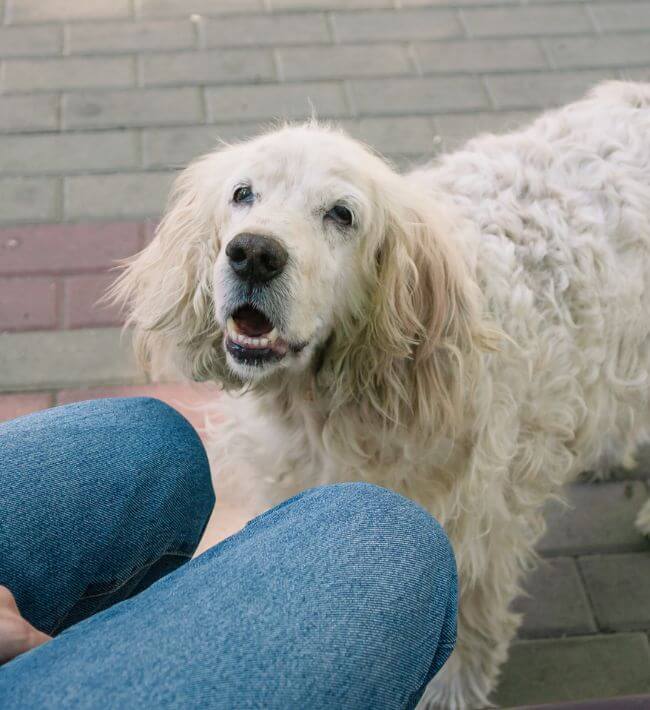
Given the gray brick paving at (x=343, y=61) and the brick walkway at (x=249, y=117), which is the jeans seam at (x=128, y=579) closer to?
the brick walkway at (x=249, y=117)

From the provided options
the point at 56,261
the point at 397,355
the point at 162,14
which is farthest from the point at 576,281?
the point at 162,14

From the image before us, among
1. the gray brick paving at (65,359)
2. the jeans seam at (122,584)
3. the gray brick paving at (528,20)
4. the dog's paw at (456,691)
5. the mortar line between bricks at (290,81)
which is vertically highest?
the gray brick paving at (528,20)

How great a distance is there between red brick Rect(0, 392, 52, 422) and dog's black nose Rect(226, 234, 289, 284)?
51.3 inches

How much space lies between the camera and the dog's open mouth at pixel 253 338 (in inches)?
71.9

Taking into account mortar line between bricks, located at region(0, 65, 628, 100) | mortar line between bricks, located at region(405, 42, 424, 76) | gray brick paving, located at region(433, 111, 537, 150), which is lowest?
gray brick paving, located at region(433, 111, 537, 150)

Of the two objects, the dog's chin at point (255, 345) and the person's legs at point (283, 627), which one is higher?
the dog's chin at point (255, 345)

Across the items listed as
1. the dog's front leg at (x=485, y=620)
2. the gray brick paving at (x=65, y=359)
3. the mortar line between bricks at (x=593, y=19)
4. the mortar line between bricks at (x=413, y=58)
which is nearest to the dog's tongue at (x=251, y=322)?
the dog's front leg at (x=485, y=620)

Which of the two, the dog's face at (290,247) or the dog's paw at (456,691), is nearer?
the dog's face at (290,247)

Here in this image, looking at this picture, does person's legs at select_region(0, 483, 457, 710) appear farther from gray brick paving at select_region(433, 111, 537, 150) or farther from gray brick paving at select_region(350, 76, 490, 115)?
gray brick paving at select_region(350, 76, 490, 115)

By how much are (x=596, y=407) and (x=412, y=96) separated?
6.95 feet

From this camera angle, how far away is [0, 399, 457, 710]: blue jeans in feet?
3.79

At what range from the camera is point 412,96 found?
394 centimetres

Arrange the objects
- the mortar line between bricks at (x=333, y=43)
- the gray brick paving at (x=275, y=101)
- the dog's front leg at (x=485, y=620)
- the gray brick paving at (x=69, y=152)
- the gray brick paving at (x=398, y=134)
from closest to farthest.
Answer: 1. the dog's front leg at (x=485, y=620)
2. the gray brick paving at (x=69, y=152)
3. the gray brick paving at (x=398, y=134)
4. the gray brick paving at (x=275, y=101)
5. the mortar line between bricks at (x=333, y=43)

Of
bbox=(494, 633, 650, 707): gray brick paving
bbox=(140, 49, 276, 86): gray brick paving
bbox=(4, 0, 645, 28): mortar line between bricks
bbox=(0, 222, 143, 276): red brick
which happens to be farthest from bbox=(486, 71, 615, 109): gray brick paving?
bbox=(494, 633, 650, 707): gray brick paving
